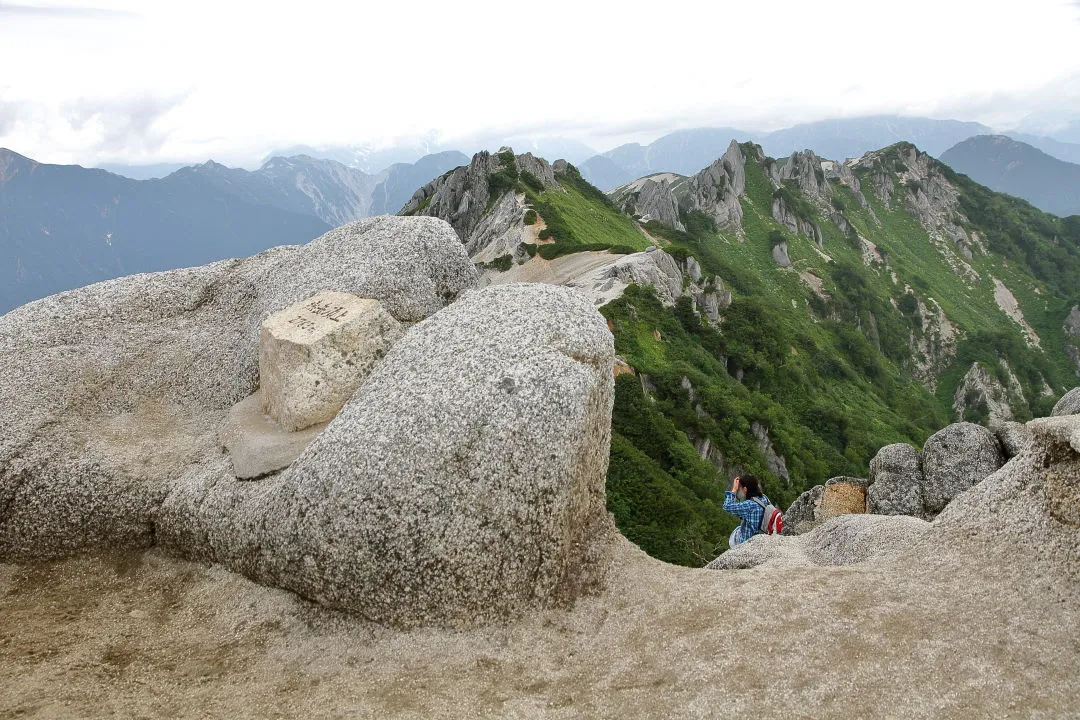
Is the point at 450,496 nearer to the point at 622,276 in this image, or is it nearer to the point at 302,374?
the point at 302,374

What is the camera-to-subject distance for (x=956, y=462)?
83.6 ft

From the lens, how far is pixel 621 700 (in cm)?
949

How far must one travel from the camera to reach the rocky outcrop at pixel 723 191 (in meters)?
133

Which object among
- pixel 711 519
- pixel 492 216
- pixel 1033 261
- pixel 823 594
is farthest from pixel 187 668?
pixel 1033 261

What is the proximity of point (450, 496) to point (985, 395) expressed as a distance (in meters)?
120

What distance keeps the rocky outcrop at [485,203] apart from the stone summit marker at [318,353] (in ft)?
170

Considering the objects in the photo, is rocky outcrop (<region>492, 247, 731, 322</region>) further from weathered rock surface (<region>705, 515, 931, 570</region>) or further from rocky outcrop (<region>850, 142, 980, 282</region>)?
rocky outcrop (<region>850, 142, 980, 282</region>)

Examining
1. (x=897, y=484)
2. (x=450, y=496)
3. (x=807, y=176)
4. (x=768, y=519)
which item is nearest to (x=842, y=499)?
(x=897, y=484)

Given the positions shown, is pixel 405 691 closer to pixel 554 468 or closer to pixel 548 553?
pixel 548 553

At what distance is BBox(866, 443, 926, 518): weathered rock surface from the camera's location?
84.9 feet

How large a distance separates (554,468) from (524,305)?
13.4 ft

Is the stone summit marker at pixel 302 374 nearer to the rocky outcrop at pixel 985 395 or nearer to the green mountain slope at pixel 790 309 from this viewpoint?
the green mountain slope at pixel 790 309

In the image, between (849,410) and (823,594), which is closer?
(823,594)

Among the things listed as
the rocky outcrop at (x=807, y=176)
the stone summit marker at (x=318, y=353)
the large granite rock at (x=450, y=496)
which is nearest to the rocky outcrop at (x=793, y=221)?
the rocky outcrop at (x=807, y=176)
